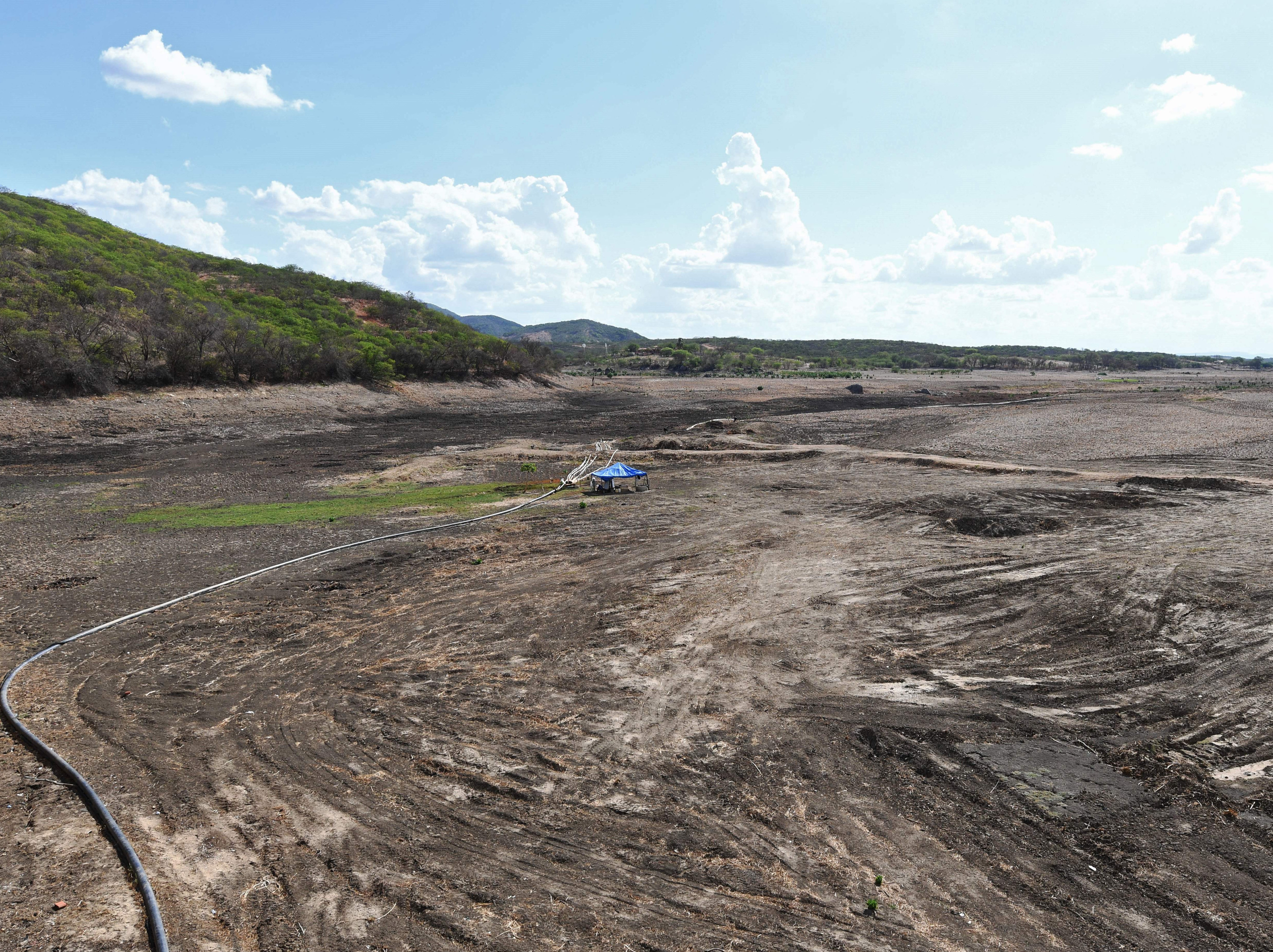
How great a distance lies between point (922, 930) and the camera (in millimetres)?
5277

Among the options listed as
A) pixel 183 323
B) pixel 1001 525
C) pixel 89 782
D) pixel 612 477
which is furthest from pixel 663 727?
pixel 183 323

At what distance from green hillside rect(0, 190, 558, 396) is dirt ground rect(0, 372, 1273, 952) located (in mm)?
20205

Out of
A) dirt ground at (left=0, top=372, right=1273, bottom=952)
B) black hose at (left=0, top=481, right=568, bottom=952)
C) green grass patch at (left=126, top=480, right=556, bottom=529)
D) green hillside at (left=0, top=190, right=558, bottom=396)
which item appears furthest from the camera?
green hillside at (left=0, top=190, right=558, bottom=396)

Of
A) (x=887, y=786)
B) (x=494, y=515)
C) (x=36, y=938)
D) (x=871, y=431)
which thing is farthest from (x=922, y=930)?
(x=871, y=431)

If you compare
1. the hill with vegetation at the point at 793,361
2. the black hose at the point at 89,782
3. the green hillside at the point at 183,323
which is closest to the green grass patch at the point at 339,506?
the black hose at the point at 89,782

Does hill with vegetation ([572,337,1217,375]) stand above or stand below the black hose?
above

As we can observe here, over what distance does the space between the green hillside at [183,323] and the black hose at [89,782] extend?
1231 inches

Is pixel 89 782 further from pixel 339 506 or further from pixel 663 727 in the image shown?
pixel 339 506

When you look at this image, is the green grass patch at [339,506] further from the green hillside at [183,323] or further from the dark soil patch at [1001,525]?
the green hillside at [183,323]

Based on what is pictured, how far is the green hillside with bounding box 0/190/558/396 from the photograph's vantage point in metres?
36.8

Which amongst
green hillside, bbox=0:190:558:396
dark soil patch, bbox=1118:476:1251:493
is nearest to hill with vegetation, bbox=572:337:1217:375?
green hillside, bbox=0:190:558:396

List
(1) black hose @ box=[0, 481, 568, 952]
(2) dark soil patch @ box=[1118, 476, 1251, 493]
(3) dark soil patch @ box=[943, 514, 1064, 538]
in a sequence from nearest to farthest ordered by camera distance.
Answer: (1) black hose @ box=[0, 481, 568, 952], (3) dark soil patch @ box=[943, 514, 1064, 538], (2) dark soil patch @ box=[1118, 476, 1251, 493]

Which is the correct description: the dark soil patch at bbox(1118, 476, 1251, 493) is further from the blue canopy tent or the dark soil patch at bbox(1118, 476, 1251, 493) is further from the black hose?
the black hose

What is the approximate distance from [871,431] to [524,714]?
37.9m
